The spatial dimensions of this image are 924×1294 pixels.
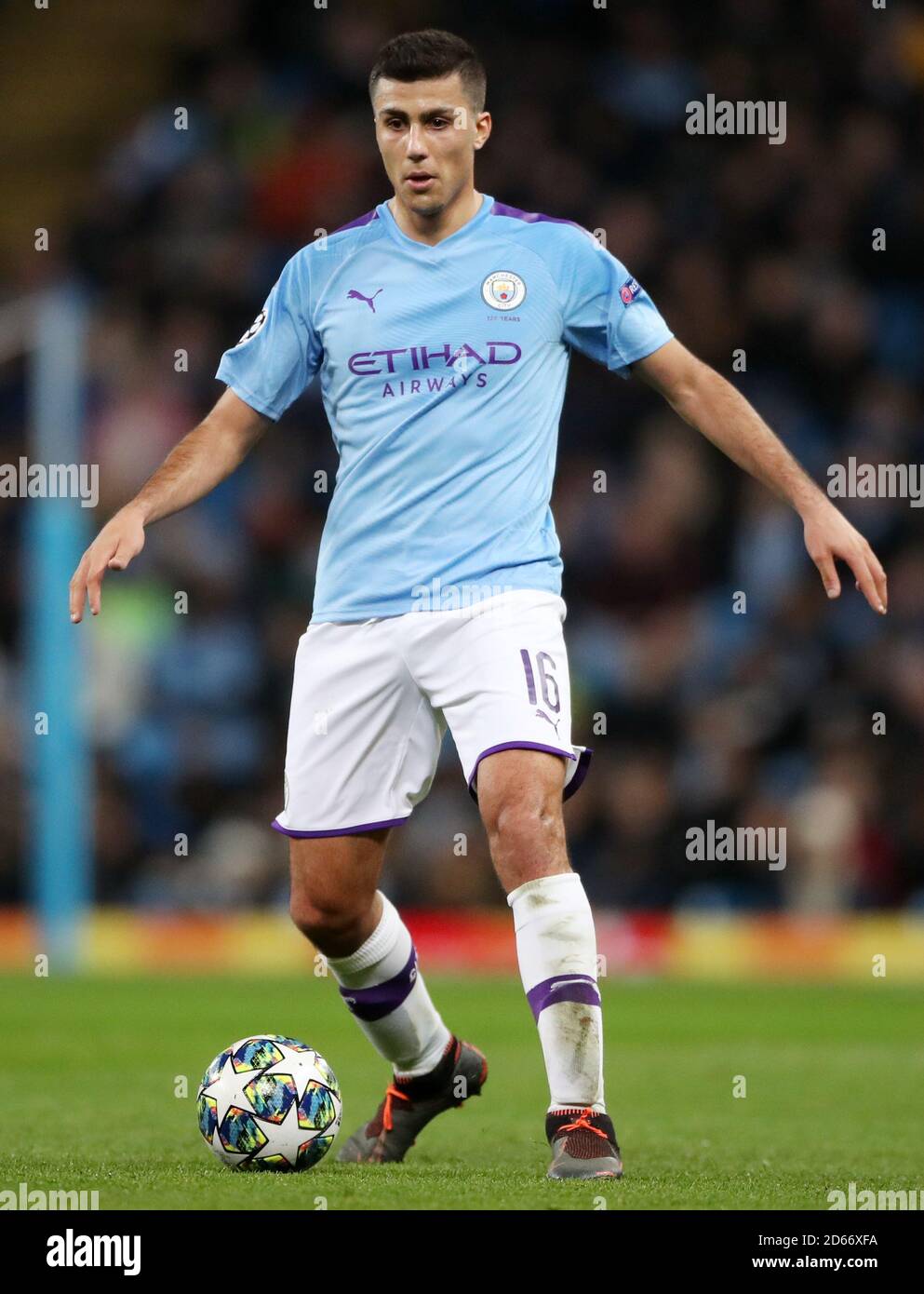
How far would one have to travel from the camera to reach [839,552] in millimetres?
5355

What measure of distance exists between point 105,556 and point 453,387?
0.97 metres

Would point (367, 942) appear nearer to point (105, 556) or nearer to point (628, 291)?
point (105, 556)

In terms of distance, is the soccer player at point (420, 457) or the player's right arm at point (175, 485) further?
the soccer player at point (420, 457)

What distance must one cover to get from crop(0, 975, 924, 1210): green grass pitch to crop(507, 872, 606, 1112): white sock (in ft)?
0.84

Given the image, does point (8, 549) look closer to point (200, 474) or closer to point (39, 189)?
point (39, 189)

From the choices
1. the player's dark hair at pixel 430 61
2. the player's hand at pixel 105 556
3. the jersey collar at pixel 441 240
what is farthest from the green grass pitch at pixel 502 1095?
the player's dark hair at pixel 430 61

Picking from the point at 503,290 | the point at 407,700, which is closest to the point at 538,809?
the point at 407,700

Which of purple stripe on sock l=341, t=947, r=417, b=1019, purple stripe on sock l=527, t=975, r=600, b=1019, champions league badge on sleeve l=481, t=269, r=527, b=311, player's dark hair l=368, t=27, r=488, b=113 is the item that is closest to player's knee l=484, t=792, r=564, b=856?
purple stripe on sock l=527, t=975, r=600, b=1019

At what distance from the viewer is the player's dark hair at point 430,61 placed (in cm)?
570

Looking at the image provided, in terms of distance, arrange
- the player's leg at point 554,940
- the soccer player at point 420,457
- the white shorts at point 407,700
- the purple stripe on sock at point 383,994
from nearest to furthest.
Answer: the player's leg at point 554,940 → the white shorts at point 407,700 → the soccer player at point 420,457 → the purple stripe on sock at point 383,994

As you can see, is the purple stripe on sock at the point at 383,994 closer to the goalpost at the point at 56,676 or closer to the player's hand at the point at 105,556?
the player's hand at the point at 105,556

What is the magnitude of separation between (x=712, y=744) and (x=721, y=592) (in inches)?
49.9

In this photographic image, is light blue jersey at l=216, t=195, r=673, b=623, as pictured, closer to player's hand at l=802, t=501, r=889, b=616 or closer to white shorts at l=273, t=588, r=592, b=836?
white shorts at l=273, t=588, r=592, b=836

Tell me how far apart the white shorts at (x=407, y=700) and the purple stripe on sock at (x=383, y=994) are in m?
0.45
